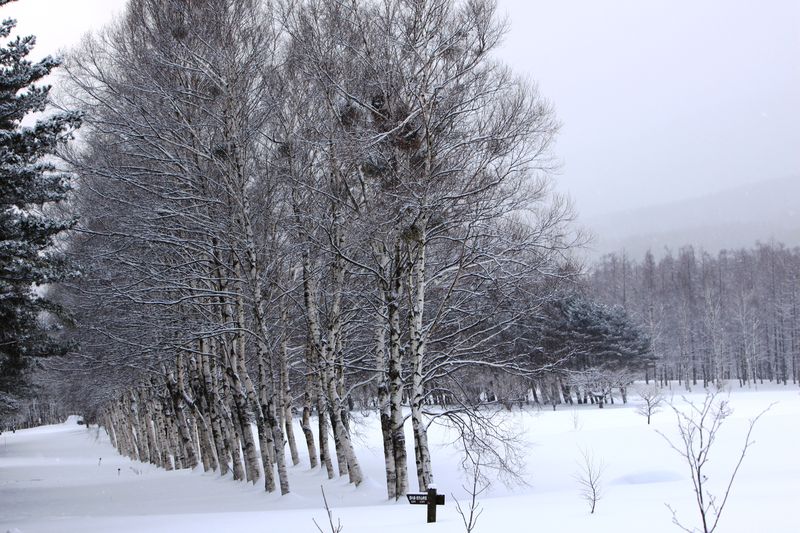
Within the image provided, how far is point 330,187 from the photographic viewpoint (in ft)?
45.8

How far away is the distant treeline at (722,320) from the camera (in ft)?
204

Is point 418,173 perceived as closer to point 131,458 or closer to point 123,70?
point 123,70

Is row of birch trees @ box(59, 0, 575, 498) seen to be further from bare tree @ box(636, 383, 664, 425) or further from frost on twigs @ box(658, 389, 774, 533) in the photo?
bare tree @ box(636, 383, 664, 425)

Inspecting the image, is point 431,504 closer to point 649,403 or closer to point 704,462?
point 704,462

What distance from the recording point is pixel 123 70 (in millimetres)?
14781

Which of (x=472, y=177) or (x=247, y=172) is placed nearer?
(x=472, y=177)

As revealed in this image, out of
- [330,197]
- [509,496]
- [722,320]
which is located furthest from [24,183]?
[722,320]

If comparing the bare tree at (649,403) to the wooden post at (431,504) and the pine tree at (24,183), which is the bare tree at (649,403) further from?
the pine tree at (24,183)

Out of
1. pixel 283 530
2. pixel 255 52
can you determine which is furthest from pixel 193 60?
pixel 283 530

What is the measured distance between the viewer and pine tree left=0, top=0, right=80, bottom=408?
11094mm

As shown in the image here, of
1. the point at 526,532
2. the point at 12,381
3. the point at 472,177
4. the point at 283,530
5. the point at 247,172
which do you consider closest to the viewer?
the point at 526,532

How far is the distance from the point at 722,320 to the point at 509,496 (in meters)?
61.2

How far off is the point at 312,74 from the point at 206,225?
3788mm

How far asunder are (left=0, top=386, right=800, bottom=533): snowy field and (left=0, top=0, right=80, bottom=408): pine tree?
432 cm
